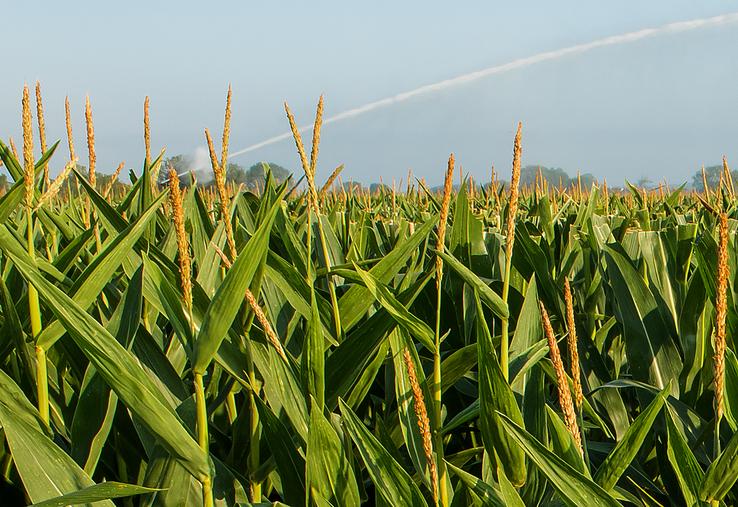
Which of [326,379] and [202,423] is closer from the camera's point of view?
[202,423]

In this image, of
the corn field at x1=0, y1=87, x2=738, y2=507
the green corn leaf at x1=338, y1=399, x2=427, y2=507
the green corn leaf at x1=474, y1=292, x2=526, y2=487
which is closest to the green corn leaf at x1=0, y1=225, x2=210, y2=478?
the corn field at x1=0, y1=87, x2=738, y2=507

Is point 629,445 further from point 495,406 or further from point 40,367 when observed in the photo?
point 40,367

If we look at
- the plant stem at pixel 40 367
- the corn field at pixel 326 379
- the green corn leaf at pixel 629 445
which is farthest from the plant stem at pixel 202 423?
the green corn leaf at pixel 629 445

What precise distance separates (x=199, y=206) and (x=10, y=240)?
435 millimetres

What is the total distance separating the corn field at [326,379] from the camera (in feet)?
1.99

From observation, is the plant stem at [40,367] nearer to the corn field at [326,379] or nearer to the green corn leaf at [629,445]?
the corn field at [326,379]

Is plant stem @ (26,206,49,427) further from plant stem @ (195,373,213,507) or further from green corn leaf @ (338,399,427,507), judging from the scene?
green corn leaf @ (338,399,427,507)

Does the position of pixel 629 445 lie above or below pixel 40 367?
below

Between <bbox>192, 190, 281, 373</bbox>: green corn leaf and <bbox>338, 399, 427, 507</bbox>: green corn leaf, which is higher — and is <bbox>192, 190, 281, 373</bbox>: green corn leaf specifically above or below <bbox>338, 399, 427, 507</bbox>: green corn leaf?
above

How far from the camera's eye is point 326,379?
76 cm

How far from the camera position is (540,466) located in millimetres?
573

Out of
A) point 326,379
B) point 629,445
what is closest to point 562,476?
point 629,445

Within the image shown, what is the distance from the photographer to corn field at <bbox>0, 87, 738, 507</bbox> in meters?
0.61

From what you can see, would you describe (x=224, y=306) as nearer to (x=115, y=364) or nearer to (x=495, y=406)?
(x=115, y=364)
